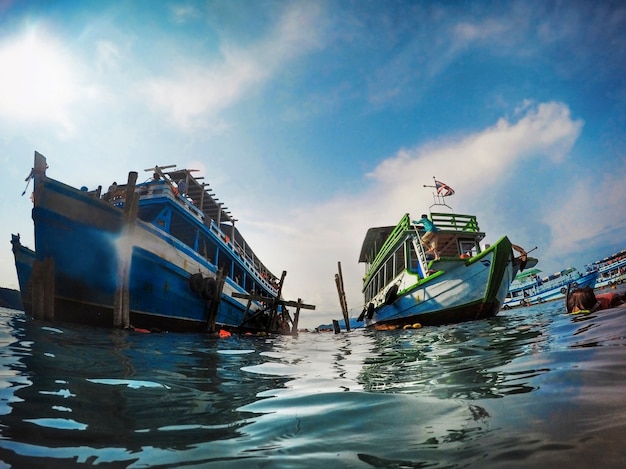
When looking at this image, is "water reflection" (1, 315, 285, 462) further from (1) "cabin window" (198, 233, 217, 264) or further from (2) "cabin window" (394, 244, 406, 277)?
(2) "cabin window" (394, 244, 406, 277)

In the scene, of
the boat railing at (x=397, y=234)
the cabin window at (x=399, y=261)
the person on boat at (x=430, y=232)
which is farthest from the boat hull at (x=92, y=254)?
the cabin window at (x=399, y=261)

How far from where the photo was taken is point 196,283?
1188 centimetres

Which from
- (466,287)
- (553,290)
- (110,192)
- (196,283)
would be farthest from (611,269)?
(110,192)

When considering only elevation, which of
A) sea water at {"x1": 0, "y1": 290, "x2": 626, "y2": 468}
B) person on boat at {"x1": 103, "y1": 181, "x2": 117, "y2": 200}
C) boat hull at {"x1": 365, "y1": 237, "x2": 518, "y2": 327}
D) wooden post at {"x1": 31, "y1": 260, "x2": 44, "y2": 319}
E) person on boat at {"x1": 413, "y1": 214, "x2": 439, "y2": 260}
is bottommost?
sea water at {"x1": 0, "y1": 290, "x2": 626, "y2": 468}

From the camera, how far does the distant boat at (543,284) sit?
28.1 meters

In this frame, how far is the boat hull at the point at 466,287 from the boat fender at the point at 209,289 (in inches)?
304

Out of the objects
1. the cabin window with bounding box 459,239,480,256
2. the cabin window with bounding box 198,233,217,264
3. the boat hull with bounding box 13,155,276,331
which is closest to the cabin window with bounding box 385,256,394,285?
the cabin window with bounding box 459,239,480,256

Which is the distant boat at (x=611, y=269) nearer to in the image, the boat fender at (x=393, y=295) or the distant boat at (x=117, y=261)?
the boat fender at (x=393, y=295)

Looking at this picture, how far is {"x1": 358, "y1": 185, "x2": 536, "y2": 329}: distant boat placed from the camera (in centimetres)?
1020

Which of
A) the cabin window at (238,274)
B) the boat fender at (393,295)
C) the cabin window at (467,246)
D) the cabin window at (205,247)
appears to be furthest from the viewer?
the cabin window at (238,274)

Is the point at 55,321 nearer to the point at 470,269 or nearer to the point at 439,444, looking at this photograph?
the point at 439,444

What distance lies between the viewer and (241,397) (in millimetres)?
2557

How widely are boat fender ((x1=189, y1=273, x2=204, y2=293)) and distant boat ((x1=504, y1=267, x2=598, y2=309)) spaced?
29133 millimetres

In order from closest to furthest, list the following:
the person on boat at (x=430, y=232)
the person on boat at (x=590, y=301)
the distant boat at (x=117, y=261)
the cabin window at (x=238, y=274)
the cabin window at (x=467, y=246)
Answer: the person on boat at (x=590, y=301) < the distant boat at (x=117, y=261) < the person on boat at (x=430, y=232) < the cabin window at (x=467, y=246) < the cabin window at (x=238, y=274)
